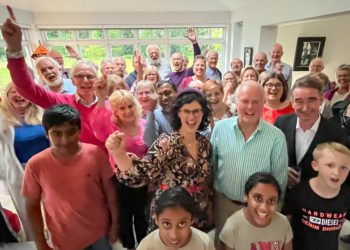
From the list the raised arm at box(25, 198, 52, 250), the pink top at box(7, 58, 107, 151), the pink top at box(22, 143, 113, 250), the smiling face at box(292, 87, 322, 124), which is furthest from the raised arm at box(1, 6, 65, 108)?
the smiling face at box(292, 87, 322, 124)

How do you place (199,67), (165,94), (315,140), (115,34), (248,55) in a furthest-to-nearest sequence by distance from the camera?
1. (115,34)
2. (248,55)
3. (199,67)
4. (165,94)
5. (315,140)

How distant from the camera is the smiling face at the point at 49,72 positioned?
7.55 feet

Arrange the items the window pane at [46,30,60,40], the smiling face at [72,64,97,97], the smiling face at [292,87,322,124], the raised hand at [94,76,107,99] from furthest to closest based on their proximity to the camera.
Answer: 1. the window pane at [46,30,60,40]
2. the smiling face at [72,64,97,97]
3. the raised hand at [94,76,107,99]
4. the smiling face at [292,87,322,124]

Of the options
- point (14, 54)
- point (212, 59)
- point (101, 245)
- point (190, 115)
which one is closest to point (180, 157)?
point (190, 115)

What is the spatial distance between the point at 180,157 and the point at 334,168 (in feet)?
2.86

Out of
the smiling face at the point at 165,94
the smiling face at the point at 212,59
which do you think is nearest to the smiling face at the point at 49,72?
the smiling face at the point at 165,94

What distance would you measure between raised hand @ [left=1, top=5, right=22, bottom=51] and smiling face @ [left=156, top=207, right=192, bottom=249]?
1.28 meters

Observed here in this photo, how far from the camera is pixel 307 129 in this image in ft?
5.48

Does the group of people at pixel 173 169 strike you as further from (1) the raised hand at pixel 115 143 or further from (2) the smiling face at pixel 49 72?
(2) the smiling face at pixel 49 72

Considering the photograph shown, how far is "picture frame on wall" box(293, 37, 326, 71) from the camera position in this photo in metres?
6.15

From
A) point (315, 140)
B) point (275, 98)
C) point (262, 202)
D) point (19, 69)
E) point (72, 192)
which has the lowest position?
point (262, 202)

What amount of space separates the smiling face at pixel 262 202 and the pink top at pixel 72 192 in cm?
83

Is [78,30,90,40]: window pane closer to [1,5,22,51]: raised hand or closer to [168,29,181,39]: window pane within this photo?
[168,29,181,39]: window pane

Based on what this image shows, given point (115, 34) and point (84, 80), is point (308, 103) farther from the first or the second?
point (115, 34)
